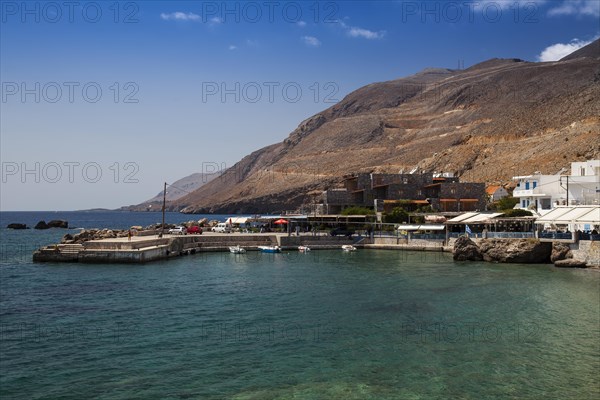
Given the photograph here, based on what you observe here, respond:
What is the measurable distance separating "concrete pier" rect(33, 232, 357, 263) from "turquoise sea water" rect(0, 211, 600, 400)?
26.5ft

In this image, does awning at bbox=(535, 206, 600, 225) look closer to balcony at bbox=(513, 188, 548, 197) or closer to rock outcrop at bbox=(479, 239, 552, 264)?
rock outcrop at bbox=(479, 239, 552, 264)

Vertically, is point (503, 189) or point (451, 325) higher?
point (503, 189)

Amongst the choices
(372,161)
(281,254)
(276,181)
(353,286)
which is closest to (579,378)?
(353,286)

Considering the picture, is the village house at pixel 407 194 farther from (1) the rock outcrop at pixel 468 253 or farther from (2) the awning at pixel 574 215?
(2) the awning at pixel 574 215

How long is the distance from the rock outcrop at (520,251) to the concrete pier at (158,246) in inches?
698

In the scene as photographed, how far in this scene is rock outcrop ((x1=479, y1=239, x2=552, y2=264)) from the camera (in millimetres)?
40656

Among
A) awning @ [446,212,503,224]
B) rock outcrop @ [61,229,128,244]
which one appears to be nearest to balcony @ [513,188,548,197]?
awning @ [446,212,503,224]

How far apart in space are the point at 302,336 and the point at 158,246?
3119 centimetres

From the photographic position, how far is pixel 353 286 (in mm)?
30656

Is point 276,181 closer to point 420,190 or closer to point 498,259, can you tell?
point 420,190

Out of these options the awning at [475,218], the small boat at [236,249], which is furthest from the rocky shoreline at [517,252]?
the small boat at [236,249]

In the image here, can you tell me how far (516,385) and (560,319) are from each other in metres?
8.83

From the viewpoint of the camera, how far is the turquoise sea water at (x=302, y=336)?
1408 cm

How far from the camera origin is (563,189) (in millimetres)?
52188
